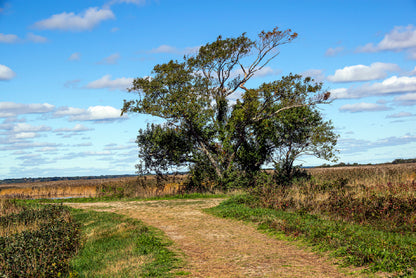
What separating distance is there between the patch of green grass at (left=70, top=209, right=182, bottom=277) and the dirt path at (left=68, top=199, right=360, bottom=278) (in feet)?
1.76

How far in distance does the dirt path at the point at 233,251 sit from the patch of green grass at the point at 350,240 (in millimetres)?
516

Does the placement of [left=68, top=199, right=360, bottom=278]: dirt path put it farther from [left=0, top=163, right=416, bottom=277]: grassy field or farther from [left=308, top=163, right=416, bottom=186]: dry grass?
[left=308, top=163, right=416, bottom=186]: dry grass

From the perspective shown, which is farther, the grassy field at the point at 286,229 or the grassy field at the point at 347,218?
the grassy field at the point at 286,229

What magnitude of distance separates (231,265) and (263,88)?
20.1 metres

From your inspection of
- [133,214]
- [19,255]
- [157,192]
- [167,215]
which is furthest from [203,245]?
[157,192]

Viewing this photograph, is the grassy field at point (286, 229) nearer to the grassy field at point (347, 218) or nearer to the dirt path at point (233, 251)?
the grassy field at point (347, 218)

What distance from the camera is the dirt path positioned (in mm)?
8570

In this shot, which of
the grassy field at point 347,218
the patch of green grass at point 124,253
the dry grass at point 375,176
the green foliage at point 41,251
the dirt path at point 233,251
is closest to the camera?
the dirt path at point 233,251

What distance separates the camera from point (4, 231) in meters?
15.4

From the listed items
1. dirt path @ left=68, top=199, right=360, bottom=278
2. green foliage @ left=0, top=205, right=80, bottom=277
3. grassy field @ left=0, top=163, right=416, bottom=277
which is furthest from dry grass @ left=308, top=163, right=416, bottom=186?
green foliage @ left=0, top=205, right=80, bottom=277

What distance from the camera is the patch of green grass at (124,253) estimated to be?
9.02m

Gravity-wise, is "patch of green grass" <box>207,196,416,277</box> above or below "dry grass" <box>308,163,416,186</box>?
below

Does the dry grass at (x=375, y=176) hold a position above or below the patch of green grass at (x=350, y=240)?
above

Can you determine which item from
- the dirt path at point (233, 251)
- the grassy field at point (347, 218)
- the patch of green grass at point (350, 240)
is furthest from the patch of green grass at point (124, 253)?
the grassy field at point (347, 218)
